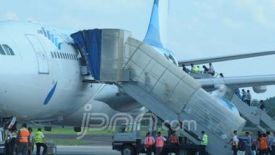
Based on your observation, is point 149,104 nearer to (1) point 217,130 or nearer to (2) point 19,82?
(1) point 217,130

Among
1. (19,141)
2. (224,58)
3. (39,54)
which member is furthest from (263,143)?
(39,54)

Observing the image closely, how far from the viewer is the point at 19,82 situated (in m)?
19.4

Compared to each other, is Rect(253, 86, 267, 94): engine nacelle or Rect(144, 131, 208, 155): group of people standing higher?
Rect(253, 86, 267, 94): engine nacelle

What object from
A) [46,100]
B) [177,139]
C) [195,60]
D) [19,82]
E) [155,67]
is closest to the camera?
[19,82]

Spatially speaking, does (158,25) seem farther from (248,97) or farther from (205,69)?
(248,97)

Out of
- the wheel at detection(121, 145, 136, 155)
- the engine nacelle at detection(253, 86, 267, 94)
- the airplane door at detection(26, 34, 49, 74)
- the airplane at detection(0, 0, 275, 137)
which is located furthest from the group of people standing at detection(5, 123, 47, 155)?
the engine nacelle at detection(253, 86, 267, 94)

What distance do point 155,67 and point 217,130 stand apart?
3.09 meters

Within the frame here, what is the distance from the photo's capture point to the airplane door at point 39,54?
20.3 m

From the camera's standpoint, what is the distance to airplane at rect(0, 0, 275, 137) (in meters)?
19.4

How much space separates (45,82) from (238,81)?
10.8 metres

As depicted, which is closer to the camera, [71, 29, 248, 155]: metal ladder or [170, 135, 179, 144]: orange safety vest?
[71, 29, 248, 155]: metal ladder

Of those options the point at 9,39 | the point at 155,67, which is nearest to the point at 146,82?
the point at 155,67

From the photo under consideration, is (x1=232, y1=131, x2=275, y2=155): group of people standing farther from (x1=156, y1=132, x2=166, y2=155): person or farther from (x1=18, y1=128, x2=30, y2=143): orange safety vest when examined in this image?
(x1=18, y1=128, x2=30, y2=143): orange safety vest

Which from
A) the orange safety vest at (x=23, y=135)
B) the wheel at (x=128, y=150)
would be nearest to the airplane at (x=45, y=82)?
the orange safety vest at (x=23, y=135)
